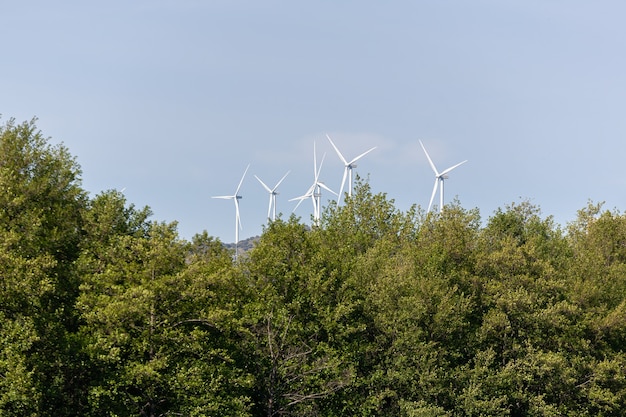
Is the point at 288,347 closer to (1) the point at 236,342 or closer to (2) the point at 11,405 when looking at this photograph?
(1) the point at 236,342

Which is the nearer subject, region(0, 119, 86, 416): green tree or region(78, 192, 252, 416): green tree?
region(0, 119, 86, 416): green tree

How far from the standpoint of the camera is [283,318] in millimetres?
47969

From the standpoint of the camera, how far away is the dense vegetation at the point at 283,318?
40.8m

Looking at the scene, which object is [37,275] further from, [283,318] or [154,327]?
[283,318]

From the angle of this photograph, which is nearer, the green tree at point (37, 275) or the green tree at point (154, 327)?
the green tree at point (37, 275)

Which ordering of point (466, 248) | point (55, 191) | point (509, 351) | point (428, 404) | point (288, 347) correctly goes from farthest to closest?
point (466, 248) → point (509, 351) → point (428, 404) → point (288, 347) → point (55, 191)

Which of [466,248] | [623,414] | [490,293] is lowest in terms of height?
[623,414]

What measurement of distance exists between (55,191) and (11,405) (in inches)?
473

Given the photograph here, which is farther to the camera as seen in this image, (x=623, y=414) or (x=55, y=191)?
(x=623, y=414)

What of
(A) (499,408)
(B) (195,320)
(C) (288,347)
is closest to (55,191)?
(B) (195,320)

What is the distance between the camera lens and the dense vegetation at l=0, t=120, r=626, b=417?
1608 inches

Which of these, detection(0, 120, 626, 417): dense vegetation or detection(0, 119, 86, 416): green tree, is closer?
detection(0, 119, 86, 416): green tree

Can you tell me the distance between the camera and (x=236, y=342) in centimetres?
4703

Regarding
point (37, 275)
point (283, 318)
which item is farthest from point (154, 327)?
point (283, 318)
